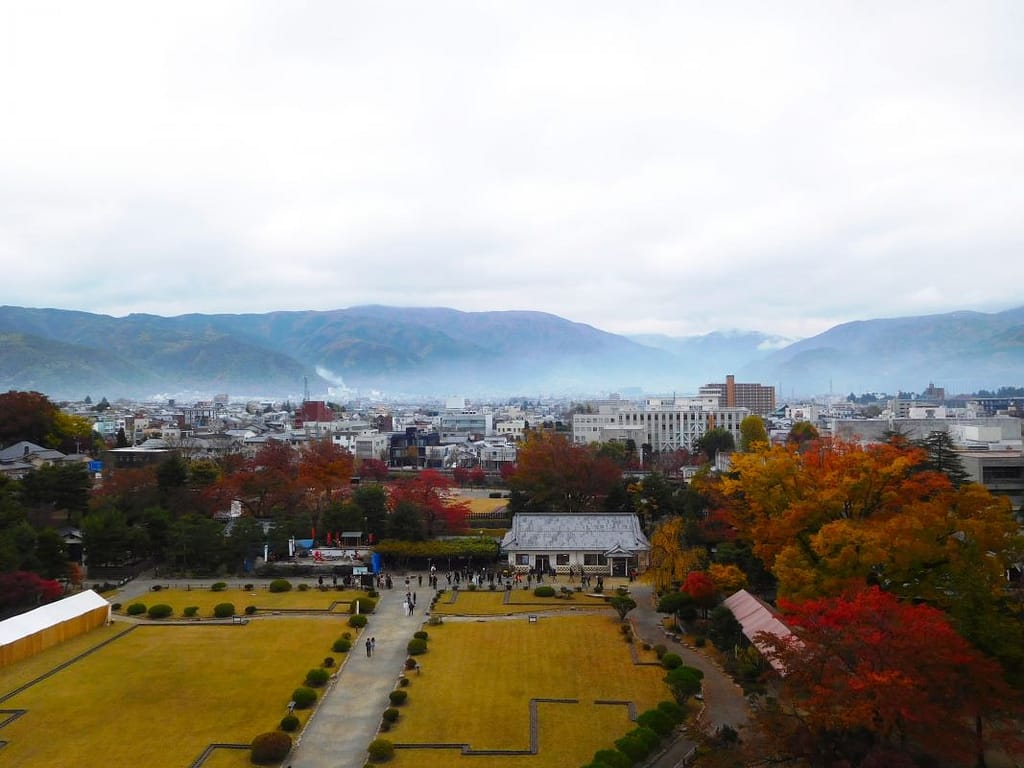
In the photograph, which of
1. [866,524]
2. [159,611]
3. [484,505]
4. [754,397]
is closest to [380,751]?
[866,524]

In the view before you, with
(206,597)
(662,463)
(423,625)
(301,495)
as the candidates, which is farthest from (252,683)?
(662,463)

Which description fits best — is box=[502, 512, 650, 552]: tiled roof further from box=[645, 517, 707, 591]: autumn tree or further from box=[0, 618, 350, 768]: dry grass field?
box=[0, 618, 350, 768]: dry grass field

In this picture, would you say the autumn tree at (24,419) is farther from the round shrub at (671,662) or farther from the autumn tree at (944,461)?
the autumn tree at (944,461)

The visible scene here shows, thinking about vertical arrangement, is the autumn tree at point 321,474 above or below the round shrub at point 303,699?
above

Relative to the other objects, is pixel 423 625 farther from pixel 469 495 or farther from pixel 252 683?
pixel 469 495

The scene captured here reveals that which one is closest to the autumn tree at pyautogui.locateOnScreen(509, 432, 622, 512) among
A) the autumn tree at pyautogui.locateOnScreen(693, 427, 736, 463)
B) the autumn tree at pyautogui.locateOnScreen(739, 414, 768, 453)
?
the autumn tree at pyautogui.locateOnScreen(739, 414, 768, 453)

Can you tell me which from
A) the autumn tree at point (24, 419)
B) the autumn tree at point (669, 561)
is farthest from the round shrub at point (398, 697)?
the autumn tree at point (24, 419)

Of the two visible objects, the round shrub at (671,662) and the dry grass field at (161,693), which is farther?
the round shrub at (671,662)
